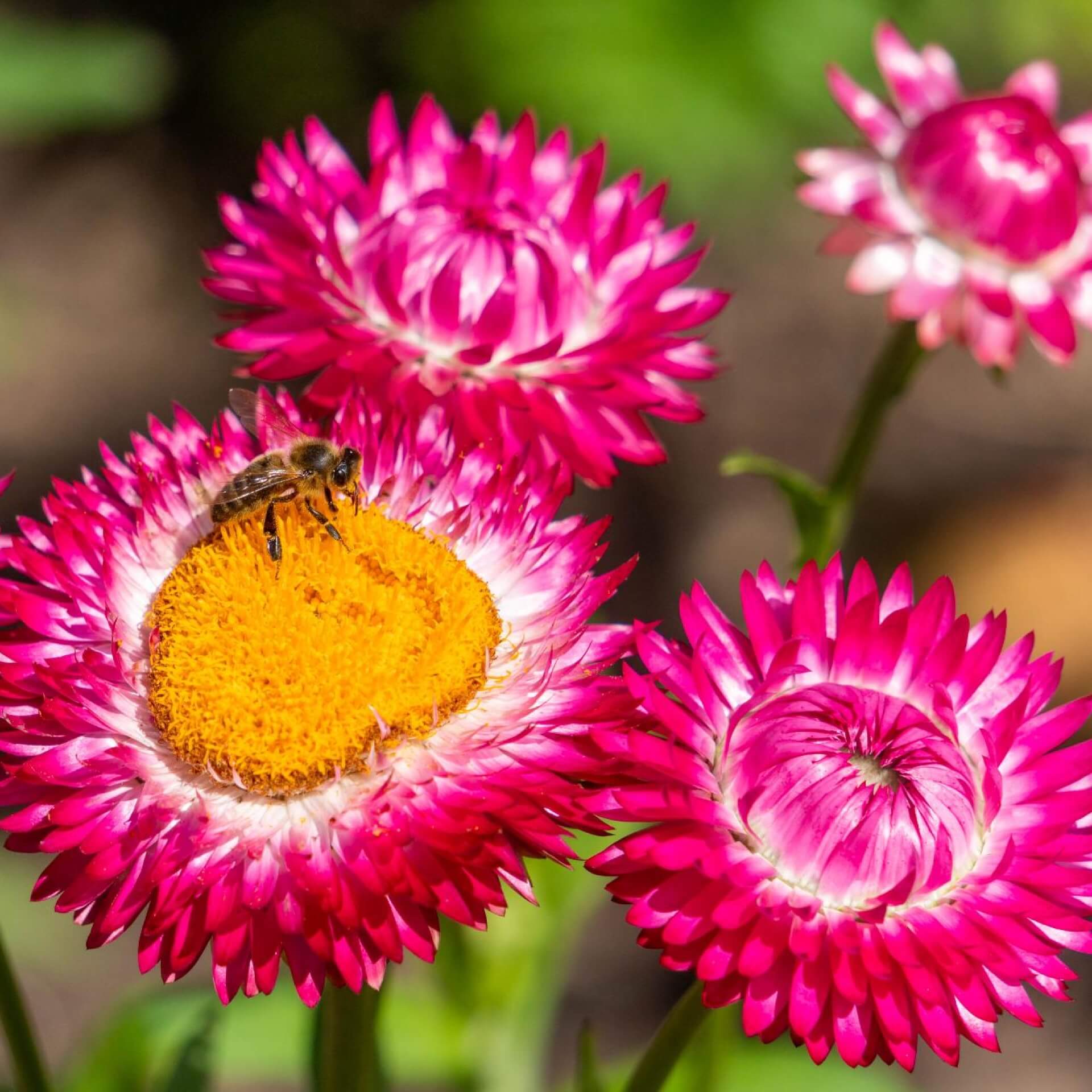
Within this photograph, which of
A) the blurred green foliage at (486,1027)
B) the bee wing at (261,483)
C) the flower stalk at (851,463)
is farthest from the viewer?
the blurred green foliage at (486,1027)

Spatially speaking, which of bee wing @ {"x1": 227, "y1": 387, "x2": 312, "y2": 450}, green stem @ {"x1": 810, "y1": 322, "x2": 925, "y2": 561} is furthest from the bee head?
green stem @ {"x1": 810, "y1": 322, "x2": 925, "y2": 561}

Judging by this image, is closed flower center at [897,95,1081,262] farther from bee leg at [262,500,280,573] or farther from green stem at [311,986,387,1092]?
green stem at [311,986,387,1092]

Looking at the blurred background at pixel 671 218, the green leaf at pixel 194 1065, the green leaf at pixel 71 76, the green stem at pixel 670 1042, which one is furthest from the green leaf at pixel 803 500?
the green leaf at pixel 71 76

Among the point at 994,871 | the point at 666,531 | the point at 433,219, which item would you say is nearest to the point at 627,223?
the point at 433,219

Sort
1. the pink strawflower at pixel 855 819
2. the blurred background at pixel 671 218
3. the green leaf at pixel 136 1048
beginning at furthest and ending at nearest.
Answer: the blurred background at pixel 671 218 → the green leaf at pixel 136 1048 → the pink strawflower at pixel 855 819

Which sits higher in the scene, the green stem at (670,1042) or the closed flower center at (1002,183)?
the closed flower center at (1002,183)

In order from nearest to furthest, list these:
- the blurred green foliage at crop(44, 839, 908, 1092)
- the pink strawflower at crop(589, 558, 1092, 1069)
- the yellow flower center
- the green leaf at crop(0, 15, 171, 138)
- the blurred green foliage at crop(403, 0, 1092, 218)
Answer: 1. the pink strawflower at crop(589, 558, 1092, 1069)
2. the yellow flower center
3. the blurred green foliage at crop(44, 839, 908, 1092)
4. the green leaf at crop(0, 15, 171, 138)
5. the blurred green foliage at crop(403, 0, 1092, 218)

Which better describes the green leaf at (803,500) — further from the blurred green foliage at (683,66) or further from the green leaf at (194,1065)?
the blurred green foliage at (683,66)

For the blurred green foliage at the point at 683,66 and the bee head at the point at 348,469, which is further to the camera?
the blurred green foliage at the point at 683,66
